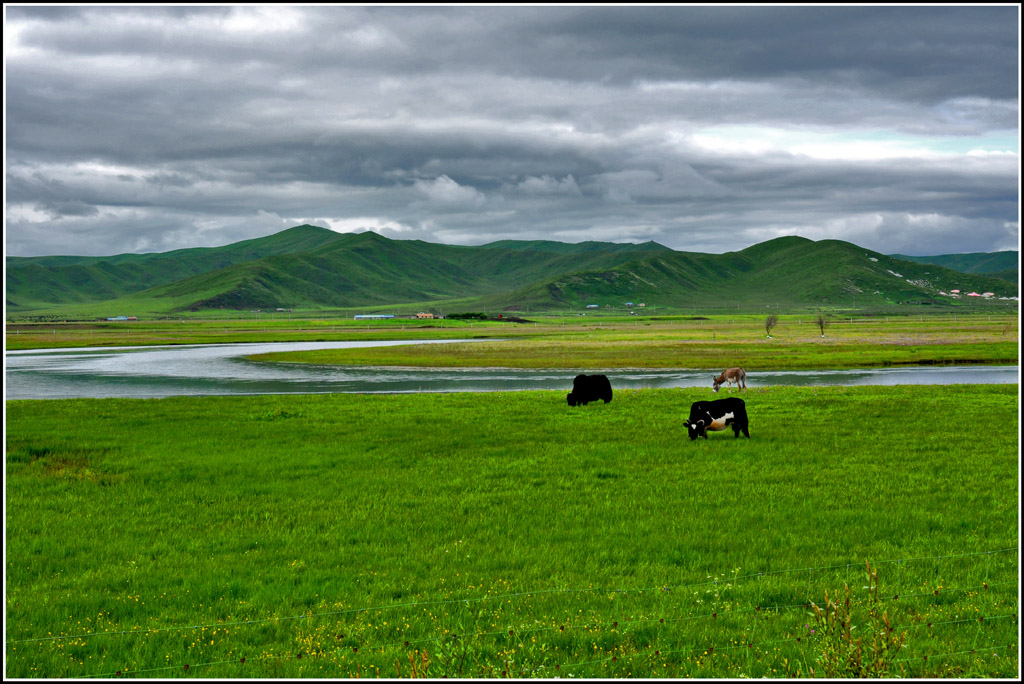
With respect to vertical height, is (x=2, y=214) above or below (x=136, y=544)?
above

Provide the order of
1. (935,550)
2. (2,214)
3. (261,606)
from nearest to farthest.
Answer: (2,214)
(261,606)
(935,550)

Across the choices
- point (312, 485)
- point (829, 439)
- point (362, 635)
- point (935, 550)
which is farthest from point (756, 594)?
point (829, 439)

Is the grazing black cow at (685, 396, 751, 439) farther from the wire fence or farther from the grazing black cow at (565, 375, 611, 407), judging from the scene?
the wire fence

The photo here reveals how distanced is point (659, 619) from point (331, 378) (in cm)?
6220

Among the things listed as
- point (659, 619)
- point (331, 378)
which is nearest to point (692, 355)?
point (331, 378)

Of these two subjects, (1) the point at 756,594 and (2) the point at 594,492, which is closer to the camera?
(1) the point at 756,594

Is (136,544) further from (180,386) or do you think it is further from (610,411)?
(180,386)

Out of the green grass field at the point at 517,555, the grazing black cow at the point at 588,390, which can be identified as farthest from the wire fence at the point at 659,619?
the grazing black cow at the point at 588,390

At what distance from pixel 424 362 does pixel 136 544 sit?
237ft

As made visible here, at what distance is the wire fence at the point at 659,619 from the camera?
361 inches

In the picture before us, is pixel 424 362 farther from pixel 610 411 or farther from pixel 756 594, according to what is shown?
pixel 756 594

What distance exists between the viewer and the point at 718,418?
85.4 feet

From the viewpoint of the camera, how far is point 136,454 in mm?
24594

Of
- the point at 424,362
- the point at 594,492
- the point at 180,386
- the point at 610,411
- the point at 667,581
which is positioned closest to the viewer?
the point at 667,581
